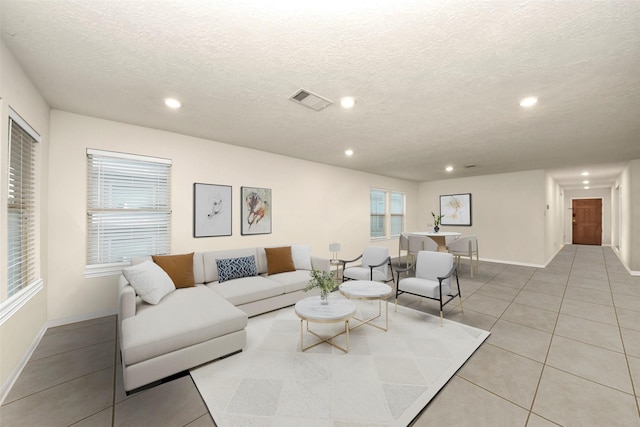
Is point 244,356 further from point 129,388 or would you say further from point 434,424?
point 434,424

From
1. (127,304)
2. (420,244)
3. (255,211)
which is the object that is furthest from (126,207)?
(420,244)

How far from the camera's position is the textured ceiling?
62.8 inches

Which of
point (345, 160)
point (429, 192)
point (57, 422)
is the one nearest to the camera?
point (57, 422)

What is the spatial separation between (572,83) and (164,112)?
4411 millimetres

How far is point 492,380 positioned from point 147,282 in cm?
348

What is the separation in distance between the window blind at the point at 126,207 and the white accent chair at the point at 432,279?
3603 mm

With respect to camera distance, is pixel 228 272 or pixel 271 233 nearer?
pixel 228 272

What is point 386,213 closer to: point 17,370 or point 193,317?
point 193,317

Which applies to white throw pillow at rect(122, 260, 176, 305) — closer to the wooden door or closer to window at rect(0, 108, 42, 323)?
window at rect(0, 108, 42, 323)

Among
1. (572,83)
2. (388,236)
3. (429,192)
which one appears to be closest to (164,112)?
(572,83)

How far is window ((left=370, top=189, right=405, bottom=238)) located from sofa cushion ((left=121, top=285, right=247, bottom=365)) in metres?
5.62

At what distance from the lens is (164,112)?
→ 313 cm

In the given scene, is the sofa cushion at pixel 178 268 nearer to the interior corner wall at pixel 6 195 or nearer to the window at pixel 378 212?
the interior corner wall at pixel 6 195

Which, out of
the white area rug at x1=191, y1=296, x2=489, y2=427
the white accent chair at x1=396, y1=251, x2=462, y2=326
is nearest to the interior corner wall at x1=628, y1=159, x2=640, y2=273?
the white accent chair at x1=396, y1=251, x2=462, y2=326
